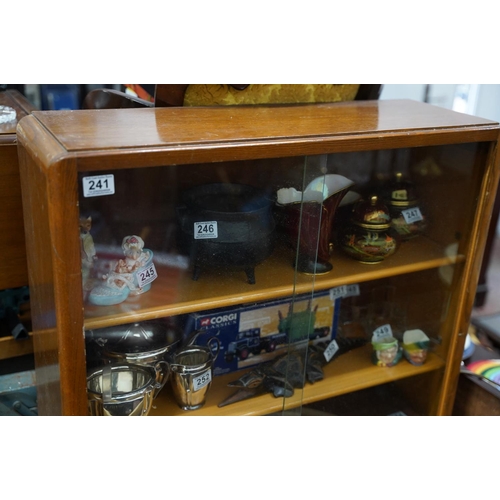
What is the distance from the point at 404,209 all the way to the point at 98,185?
83 centimetres

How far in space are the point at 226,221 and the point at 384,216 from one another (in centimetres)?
45

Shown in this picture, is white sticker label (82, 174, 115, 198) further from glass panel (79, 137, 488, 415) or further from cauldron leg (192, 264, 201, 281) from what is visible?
cauldron leg (192, 264, 201, 281)

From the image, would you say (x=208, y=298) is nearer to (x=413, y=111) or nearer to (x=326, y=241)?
(x=326, y=241)

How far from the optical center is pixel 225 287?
52.2 inches

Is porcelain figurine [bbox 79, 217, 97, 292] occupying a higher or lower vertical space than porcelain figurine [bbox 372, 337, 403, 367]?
higher

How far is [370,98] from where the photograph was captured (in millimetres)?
1657

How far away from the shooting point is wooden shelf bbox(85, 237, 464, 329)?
122 centimetres

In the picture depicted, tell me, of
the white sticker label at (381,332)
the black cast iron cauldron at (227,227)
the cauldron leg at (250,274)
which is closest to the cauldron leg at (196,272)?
the black cast iron cauldron at (227,227)

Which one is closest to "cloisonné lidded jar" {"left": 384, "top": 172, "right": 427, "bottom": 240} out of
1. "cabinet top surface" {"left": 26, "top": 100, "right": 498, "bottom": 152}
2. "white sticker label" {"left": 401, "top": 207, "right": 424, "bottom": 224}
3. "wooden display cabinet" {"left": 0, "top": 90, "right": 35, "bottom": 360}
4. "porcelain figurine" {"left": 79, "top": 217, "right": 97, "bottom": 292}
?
"white sticker label" {"left": 401, "top": 207, "right": 424, "bottom": 224}

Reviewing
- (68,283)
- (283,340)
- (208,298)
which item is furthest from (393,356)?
(68,283)

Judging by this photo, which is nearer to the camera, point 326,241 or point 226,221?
point 226,221

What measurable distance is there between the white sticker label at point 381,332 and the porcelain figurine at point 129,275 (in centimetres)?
70

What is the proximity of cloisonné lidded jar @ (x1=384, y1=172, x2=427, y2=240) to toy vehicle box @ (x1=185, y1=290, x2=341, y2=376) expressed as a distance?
27cm

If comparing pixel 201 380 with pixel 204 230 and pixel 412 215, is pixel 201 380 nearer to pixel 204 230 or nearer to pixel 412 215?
pixel 204 230
